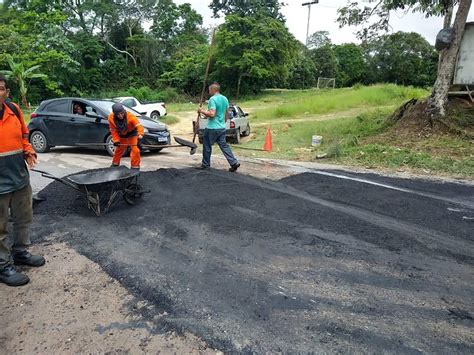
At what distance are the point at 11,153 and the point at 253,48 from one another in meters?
32.2

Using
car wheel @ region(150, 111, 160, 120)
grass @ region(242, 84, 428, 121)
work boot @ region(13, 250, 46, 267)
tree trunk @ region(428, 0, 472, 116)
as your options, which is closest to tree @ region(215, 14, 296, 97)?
grass @ region(242, 84, 428, 121)

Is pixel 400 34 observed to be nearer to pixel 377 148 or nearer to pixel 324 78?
pixel 324 78

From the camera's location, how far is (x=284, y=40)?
111 ft

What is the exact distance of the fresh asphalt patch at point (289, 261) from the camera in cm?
279

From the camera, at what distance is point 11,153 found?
11.3 feet

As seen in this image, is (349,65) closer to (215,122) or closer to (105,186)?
(215,122)

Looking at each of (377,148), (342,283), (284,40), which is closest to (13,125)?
(342,283)

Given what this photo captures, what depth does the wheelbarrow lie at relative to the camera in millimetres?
4777

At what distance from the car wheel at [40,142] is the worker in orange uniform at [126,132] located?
16.1 ft

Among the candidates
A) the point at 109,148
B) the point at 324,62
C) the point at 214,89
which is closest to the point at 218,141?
the point at 214,89

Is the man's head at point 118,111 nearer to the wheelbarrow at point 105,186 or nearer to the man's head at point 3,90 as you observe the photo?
the wheelbarrow at point 105,186

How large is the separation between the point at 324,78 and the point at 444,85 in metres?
35.5

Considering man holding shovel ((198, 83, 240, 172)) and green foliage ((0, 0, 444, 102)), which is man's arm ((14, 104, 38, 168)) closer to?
man holding shovel ((198, 83, 240, 172))

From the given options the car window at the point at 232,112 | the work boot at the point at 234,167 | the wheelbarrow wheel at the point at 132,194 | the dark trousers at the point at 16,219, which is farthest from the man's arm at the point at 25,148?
the car window at the point at 232,112
